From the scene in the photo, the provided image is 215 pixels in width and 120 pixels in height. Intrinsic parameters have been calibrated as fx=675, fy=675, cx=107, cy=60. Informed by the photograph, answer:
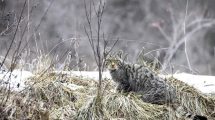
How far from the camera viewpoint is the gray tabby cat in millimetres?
7852

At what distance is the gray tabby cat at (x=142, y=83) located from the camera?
7.85 m

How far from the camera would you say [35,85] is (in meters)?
7.68

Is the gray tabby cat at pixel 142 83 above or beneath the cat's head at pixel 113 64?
beneath

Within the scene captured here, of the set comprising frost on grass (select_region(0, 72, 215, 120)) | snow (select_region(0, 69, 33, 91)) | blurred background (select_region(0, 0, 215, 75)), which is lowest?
frost on grass (select_region(0, 72, 215, 120))

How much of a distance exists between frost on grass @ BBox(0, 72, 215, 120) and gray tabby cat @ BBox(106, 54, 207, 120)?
0.14 m

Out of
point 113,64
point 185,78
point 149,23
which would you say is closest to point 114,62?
point 113,64

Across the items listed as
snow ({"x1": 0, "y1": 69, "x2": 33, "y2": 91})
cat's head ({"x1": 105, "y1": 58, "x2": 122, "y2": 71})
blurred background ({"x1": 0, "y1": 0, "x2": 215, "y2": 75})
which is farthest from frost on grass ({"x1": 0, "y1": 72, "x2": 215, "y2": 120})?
blurred background ({"x1": 0, "y1": 0, "x2": 215, "y2": 75})

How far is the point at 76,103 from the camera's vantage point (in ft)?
24.7

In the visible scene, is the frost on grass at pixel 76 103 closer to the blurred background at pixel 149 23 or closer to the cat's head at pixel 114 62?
the cat's head at pixel 114 62

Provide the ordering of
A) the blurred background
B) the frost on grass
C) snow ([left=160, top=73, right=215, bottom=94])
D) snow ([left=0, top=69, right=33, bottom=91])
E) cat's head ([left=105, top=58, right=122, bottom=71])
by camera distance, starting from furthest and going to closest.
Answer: the blurred background, snow ([left=160, top=73, right=215, bottom=94]), cat's head ([left=105, top=58, right=122, bottom=71]), snow ([left=0, top=69, right=33, bottom=91]), the frost on grass

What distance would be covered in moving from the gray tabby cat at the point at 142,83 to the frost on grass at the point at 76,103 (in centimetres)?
14

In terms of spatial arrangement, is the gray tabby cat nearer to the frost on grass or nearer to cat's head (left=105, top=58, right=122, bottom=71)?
cat's head (left=105, top=58, right=122, bottom=71)

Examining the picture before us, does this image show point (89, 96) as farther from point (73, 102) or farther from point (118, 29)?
point (118, 29)

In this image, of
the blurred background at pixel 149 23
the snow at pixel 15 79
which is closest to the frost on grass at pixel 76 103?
the snow at pixel 15 79
